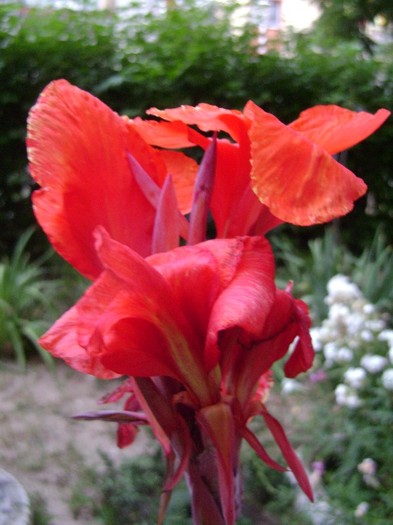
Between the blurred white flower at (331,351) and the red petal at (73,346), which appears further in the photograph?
the blurred white flower at (331,351)

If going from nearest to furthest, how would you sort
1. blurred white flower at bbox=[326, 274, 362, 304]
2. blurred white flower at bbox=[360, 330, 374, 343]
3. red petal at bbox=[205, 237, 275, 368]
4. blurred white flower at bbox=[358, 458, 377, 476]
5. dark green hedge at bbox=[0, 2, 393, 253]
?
1. red petal at bbox=[205, 237, 275, 368]
2. blurred white flower at bbox=[358, 458, 377, 476]
3. blurred white flower at bbox=[360, 330, 374, 343]
4. blurred white flower at bbox=[326, 274, 362, 304]
5. dark green hedge at bbox=[0, 2, 393, 253]

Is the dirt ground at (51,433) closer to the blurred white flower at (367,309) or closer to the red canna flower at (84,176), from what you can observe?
the blurred white flower at (367,309)

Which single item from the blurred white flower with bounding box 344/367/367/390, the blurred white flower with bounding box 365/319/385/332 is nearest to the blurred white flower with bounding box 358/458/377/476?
the blurred white flower with bounding box 344/367/367/390

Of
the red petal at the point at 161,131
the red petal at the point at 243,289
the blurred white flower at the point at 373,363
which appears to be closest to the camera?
the red petal at the point at 243,289

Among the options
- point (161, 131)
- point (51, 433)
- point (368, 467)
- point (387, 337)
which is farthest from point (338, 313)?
point (161, 131)

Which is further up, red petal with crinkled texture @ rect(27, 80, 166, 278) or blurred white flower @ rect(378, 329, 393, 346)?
red petal with crinkled texture @ rect(27, 80, 166, 278)

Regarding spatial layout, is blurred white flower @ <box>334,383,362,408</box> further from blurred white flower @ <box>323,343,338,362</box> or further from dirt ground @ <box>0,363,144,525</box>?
dirt ground @ <box>0,363,144,525</box>

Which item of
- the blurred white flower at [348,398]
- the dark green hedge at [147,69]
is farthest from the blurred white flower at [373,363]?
the dark green hedge at [147,69]

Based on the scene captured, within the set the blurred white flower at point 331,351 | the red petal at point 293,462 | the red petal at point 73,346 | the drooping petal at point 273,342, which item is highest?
the red petal at point 73,346
